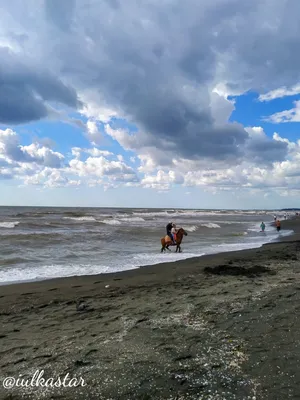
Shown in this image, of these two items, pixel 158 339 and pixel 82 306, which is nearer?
pixel 158 339

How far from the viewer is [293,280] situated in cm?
831

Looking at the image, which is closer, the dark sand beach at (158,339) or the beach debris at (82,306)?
the dark sand beach at (158,339)

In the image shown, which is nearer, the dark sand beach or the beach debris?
the dark sand beach

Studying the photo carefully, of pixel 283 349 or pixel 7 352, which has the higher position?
pixel 283 349

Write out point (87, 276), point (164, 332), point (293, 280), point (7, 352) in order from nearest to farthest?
point (7, 352)
point (164, 332)
point (293, 280)
point (87, 276)

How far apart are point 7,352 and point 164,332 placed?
7.97 ft

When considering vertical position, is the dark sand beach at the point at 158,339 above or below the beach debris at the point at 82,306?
above

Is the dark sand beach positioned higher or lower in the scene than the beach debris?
higher

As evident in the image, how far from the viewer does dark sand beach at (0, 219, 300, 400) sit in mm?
3352

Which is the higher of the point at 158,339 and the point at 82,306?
the point at 158,339

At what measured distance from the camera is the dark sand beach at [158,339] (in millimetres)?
3352

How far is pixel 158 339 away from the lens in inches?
179

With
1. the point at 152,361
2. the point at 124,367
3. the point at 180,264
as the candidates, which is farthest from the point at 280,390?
the point at 180,264

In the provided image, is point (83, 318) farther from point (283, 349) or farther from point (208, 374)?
point (283, 349)
